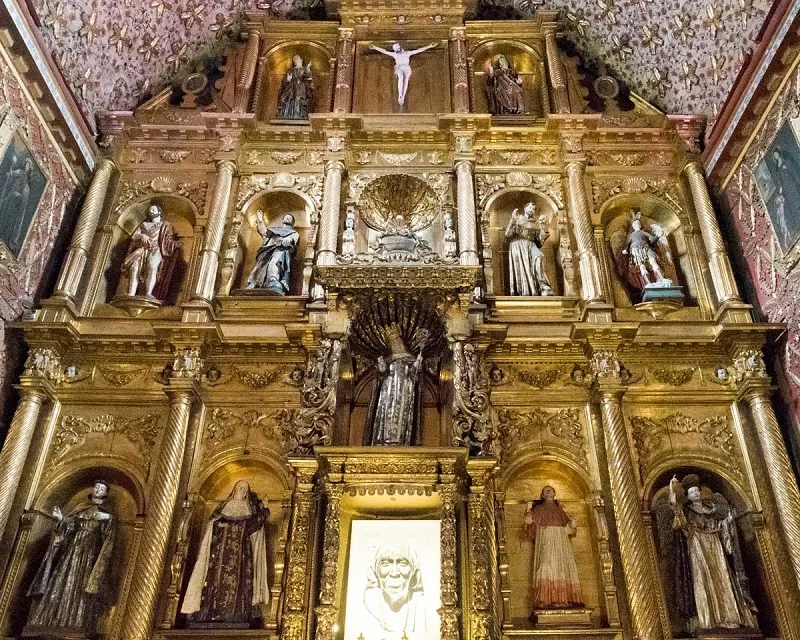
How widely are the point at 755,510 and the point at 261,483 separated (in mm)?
5771

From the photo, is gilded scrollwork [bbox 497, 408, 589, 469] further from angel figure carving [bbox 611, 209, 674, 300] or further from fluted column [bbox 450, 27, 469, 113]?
fluted column [bbox 450, 27, 469, 113]

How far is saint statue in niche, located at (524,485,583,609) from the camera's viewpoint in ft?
27.0

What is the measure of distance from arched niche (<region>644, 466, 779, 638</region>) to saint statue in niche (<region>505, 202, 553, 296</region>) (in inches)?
120

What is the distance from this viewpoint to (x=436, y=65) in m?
13.6

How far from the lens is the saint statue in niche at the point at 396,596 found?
738 cm

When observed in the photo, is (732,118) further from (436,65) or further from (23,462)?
(23,462)

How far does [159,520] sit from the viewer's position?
8.45 m

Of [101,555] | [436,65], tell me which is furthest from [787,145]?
[101,555]

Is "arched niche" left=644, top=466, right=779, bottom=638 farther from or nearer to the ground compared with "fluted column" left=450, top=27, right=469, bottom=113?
nearer to the ground

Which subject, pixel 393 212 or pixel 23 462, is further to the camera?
pixel 393 212

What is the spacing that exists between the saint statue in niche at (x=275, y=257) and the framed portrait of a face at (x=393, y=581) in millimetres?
4002

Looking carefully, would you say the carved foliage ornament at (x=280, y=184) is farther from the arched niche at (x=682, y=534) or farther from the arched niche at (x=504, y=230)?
the arched niche at (x=682, y=534)

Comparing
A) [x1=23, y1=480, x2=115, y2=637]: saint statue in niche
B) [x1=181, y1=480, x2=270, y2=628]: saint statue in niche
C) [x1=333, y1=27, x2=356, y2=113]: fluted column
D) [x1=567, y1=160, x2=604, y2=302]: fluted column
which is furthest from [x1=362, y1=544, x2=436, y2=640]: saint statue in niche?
[x1=333, y1=27, x2=356, y2=113]: fluted column

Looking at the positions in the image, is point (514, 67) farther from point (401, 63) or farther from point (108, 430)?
point (108, 430)
